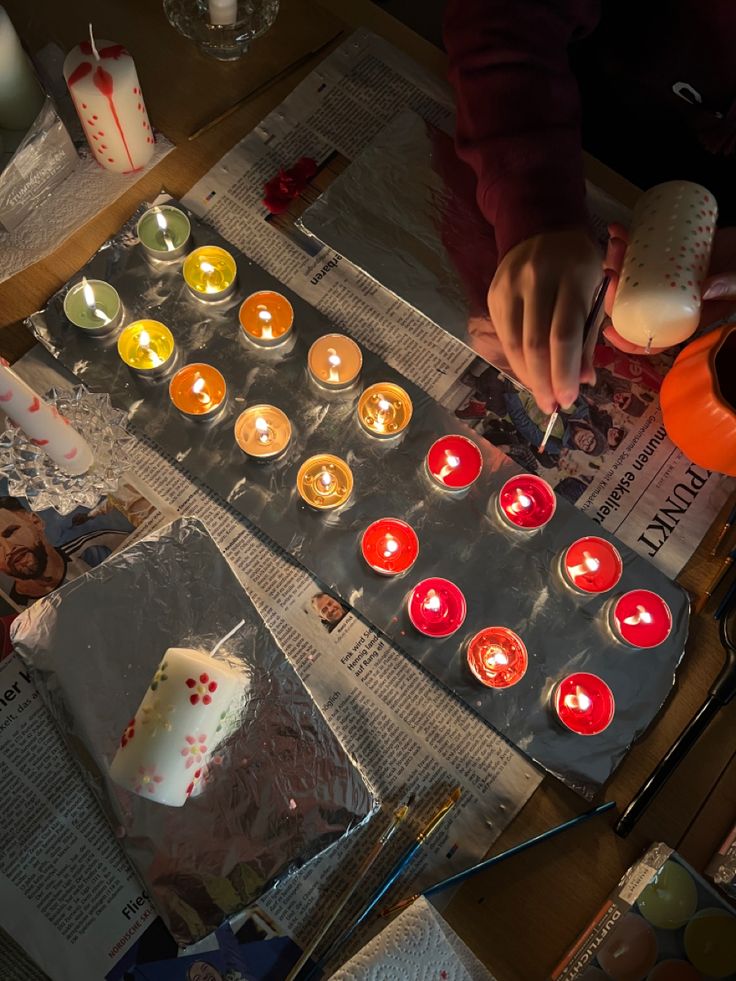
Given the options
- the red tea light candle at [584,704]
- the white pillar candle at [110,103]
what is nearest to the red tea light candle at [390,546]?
the red tea light candle at [584,704]

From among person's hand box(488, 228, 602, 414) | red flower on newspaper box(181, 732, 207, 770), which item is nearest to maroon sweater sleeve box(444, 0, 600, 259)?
person's hand box(488, 228, 602, 414)

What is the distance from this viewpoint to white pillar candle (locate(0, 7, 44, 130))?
86 centimetres

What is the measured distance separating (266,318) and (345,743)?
513mm

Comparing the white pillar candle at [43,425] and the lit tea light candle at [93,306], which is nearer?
the white pillar candle at [43,425]

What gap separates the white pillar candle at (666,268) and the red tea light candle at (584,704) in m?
0.37

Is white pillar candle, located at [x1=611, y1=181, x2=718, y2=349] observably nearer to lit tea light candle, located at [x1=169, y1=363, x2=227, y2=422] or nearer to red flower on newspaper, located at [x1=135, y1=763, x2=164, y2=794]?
lit tea light candle, located at [x1=169, y1=363, x2=227, y2=422]

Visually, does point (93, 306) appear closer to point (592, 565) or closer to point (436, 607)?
point (436, 607)

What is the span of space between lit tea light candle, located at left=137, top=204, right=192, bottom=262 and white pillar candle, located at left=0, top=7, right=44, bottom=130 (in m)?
0.18

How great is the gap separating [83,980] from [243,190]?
0.93 m

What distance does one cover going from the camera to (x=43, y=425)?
752mm

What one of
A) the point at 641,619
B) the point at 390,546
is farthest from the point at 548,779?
the point at 390,546

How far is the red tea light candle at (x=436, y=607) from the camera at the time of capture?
846mm

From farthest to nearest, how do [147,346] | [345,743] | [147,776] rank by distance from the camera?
[147,346] < [345,743] < [147,776]

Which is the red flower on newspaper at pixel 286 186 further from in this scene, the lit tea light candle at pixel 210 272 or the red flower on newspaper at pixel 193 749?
the red flower on newspaper at pixel 193 749
